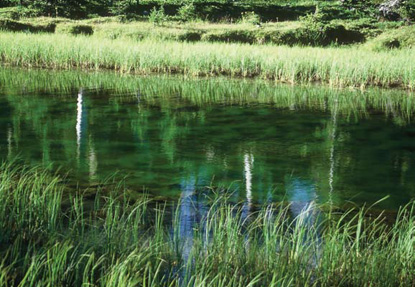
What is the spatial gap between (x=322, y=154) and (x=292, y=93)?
549 centimetres

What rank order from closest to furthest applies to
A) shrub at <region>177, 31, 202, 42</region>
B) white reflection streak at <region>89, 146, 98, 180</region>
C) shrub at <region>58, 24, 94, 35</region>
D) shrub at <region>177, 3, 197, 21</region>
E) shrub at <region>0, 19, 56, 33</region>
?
1. white reflection streak at <region>89, 146, 98, 180</region>
2. shrub at <region>177, 31, 202, 42</region>
3. shrub at <region>58, 24, 94, 35</region>
4. shrub at <region>0, 19, 56, 33</region>
5. shrub at <region>177, 3, 197, 21</region>

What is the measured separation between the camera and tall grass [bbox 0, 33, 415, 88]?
1377 cm

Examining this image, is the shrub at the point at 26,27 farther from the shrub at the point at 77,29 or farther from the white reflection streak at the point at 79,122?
the white reflection streak at the point at 79,122

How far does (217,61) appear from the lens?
15.1 metres

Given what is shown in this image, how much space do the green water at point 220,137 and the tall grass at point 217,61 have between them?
91 centimetres

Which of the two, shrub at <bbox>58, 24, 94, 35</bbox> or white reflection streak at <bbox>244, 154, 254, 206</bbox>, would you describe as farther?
shrub at <bbox>58, 24, 94, 35</bbox>

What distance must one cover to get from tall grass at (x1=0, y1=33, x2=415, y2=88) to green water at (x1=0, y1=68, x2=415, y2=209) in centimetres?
91

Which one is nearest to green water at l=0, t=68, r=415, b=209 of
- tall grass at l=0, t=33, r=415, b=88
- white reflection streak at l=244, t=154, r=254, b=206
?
white reflection streak at l=244, t=154, r=254, b=206

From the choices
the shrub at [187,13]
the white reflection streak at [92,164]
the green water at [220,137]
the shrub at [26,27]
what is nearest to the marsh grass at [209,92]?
the green water at [220,137]

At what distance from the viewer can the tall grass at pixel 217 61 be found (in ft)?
45.2

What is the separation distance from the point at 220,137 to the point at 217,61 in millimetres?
7306

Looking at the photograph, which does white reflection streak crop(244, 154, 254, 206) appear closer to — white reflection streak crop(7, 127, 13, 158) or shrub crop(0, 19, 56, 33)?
white reflection streak crop(7, 127, 13, 158)

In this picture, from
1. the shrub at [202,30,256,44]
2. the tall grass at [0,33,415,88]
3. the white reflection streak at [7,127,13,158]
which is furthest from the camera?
the shrub at [202,30,256,44]

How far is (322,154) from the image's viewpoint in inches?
289
